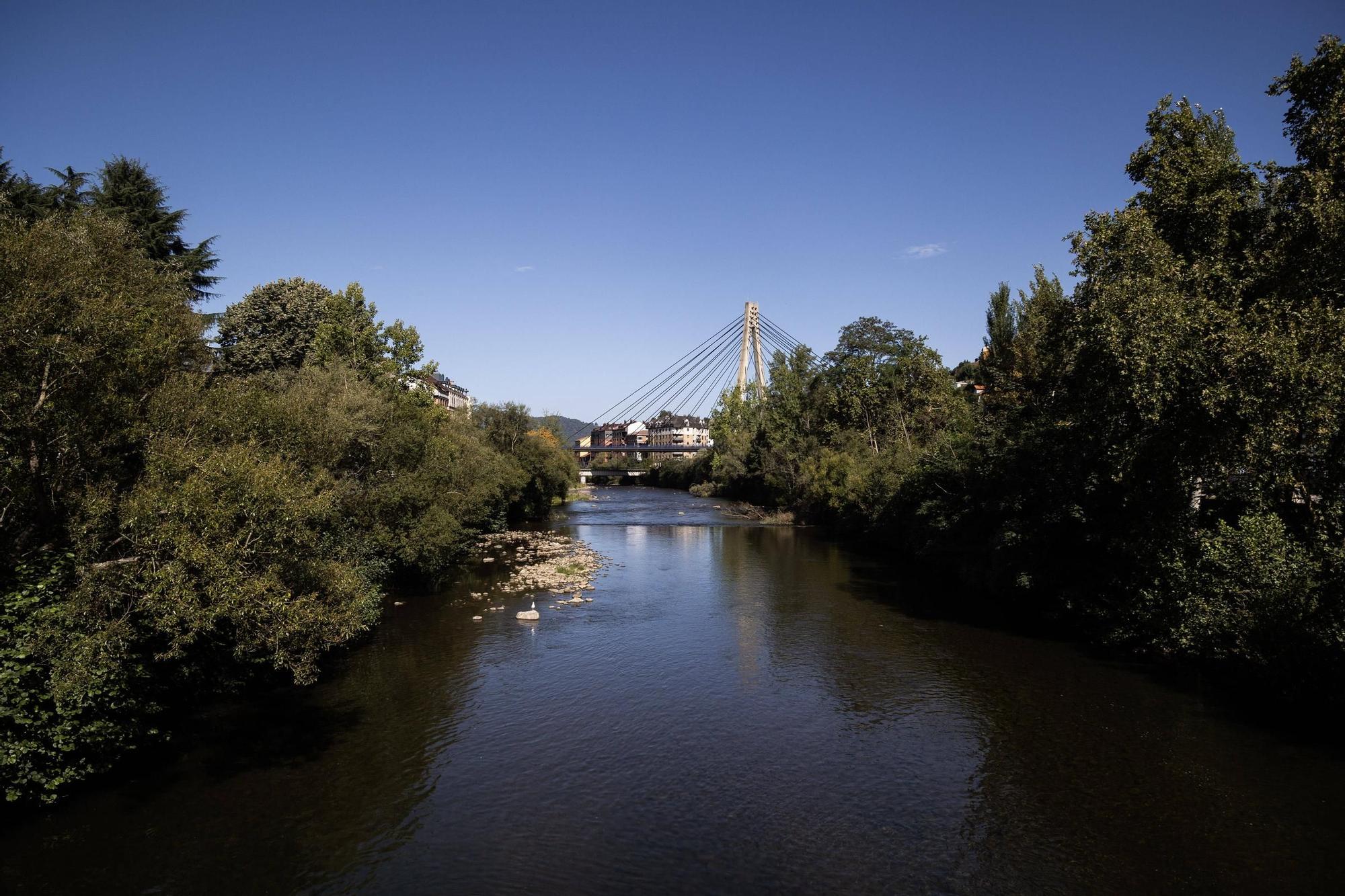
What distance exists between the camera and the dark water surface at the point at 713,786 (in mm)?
10766

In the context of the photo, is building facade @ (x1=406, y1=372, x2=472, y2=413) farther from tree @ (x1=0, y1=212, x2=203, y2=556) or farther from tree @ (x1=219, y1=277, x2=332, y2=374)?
tree @ (x1=0, y1=212, x2=203, y2=556)

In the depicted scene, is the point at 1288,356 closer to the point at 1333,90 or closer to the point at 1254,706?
the point at 1333,90

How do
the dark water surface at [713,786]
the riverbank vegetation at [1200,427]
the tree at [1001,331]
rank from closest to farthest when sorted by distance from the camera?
1. the dark water surface at [713,786]
2. the riverbank vegetation at [1200,427]
3. the tree at [1001,331]

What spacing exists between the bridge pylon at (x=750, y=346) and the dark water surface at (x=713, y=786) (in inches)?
2770

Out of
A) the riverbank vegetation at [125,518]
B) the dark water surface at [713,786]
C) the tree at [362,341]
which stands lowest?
the dark water surface at [713,786]

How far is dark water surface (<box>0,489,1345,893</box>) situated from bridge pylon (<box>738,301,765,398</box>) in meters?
70.3

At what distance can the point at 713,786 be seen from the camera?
13.6 meters

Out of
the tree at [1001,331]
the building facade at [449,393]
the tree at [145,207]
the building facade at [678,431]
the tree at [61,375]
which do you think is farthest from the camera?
the building facade at [678,431]

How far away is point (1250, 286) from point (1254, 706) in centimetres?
946

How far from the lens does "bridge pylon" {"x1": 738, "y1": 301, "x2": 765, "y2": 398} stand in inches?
3625

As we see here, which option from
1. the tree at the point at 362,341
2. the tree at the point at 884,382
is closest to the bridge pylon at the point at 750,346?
the tree at the point at 884,382

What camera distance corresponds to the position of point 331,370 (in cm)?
2892

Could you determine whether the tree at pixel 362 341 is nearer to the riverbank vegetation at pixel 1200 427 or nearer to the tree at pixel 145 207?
the tree at pixel 145 207

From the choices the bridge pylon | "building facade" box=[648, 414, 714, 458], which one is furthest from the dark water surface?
"building facade" box=[648, 414, 714, 458]
